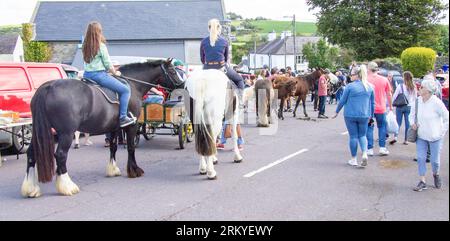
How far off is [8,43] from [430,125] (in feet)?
176

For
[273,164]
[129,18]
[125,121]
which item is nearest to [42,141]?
[125,121]

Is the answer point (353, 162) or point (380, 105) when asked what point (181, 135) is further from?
point (380, 105)

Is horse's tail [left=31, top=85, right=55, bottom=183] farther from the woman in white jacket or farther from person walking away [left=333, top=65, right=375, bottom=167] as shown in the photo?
the woman in white jacket

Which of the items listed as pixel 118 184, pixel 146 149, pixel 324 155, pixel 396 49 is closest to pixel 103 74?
pixel 118 184

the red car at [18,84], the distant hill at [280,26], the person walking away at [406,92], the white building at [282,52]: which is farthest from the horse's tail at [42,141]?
the distant hill at [280,26]

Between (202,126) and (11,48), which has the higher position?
(11,48)

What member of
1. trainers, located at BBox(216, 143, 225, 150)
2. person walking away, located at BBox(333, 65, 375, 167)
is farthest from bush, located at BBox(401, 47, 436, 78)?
person walking away, located at BBox(333, 65, 375, 167)

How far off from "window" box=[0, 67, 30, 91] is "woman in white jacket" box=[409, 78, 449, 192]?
26.9ft

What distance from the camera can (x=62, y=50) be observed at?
167ft

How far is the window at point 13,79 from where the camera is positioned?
10.3 meters

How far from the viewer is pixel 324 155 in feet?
34.2

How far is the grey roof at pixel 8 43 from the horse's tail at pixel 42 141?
49.1 meters

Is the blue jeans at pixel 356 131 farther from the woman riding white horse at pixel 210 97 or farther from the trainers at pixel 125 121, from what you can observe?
the trainers at pixel 125 121
